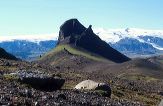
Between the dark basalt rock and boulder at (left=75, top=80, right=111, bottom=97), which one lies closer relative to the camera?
the dark basalt rock

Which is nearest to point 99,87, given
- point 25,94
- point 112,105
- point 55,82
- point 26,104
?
point 55,82

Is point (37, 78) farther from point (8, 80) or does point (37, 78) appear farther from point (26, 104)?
point (26, 104)

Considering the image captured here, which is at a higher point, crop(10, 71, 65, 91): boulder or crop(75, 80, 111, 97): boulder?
crop(10, 71, 65, 91): boulder

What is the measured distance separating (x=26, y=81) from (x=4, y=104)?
82.0 feet

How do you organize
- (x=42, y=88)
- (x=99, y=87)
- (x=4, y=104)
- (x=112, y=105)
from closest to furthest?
(x=4, y=104) < (x=112, y=105) < (x=42, y=88) < (x=99, y=87)

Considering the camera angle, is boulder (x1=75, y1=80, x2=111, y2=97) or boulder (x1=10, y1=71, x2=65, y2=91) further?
boulder (x1=75, y1=80, x2=111, y2=97)

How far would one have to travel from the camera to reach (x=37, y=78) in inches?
2454

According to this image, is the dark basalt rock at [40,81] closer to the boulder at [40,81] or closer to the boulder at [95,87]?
the boulder at [40,81]

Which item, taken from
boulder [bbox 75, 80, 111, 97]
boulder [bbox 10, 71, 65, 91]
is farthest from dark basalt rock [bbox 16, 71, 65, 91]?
boulder [bbox 75, 80, 111, 97]

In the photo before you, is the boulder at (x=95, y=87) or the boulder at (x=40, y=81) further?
the boulder at (x=95, y=87)

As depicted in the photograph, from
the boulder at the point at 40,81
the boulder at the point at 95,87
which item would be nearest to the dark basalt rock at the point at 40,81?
the boulder at the point at 40,81

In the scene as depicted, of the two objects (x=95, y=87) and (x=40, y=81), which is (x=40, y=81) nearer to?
(x=40, y=81)

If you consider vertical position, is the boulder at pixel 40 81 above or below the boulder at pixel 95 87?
above

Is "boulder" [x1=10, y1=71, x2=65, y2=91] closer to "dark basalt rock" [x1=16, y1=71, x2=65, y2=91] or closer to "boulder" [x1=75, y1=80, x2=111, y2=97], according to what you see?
"dark basalt rock" [x1=16, y1=71, x2=65, y2=91]
